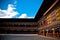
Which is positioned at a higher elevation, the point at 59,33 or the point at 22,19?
the point at 22,19

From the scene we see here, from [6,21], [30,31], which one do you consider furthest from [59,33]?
[6,21]

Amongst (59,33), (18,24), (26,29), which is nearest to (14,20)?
(18,24)

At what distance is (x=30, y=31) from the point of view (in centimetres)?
6738

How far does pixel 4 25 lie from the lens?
67.5m

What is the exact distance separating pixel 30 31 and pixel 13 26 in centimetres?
833

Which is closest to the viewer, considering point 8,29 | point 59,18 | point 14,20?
point 59,18

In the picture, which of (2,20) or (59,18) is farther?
(2,20)

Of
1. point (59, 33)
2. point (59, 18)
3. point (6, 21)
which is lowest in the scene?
point (59, 33)

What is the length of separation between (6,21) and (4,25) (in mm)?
3091

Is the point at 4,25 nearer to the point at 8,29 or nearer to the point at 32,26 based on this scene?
the point at 8,29

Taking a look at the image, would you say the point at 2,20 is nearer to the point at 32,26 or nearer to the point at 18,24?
the point at 18,24

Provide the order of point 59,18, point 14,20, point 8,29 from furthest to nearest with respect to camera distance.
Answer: point 14,20, point 8,29, point 59,18

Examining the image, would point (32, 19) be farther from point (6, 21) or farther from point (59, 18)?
point (59, 18)

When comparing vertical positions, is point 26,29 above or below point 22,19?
below
